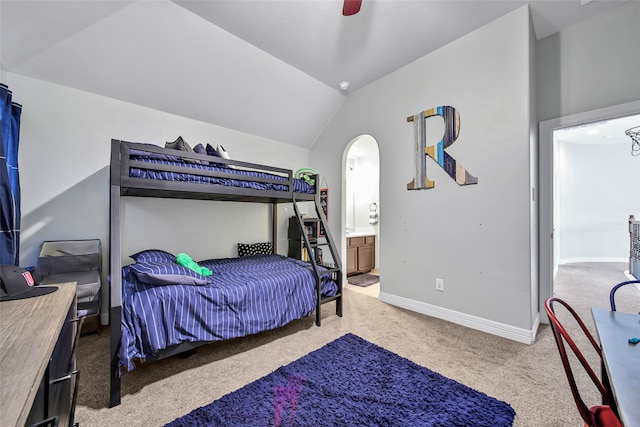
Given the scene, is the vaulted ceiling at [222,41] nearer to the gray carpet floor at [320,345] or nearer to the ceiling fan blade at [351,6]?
the ceiling fan blade at [351,6]

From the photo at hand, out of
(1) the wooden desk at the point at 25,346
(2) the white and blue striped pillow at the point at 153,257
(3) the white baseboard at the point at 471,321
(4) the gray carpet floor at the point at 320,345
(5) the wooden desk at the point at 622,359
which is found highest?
(1) the wooden desk at the point at 25,346

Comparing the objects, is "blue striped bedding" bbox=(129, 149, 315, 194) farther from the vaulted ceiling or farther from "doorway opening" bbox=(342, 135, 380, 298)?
"doorway opening" bbox=(342, 135, 380, 298)

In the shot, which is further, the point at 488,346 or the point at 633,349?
the point at 488,346

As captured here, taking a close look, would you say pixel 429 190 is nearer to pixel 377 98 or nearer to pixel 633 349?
pixel 377 98

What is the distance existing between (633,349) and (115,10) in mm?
3644

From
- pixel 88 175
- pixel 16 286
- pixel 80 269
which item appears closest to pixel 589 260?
pixel 16 286

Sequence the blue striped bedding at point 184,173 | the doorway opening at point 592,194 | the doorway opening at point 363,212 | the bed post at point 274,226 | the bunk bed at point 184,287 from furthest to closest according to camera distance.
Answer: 1. the doorway opening at point 592,194
2. the doorway opening at point 363,212
3. the bed post at point 274,226
4. the blue striped bedding at point 184,173
5. the bunk bed at point 184,287

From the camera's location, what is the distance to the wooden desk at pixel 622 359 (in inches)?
23.1

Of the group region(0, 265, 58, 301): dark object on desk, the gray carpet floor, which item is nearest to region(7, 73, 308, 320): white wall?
the gray carpet floor

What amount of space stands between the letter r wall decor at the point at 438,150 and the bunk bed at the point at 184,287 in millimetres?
1380

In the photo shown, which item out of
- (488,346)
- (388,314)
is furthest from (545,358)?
(388,314)

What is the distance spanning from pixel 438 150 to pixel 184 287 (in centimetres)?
269

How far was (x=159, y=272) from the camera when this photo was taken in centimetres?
189

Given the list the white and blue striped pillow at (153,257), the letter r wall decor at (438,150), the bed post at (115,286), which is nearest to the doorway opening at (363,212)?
the letter r wall decor at (438,150)
